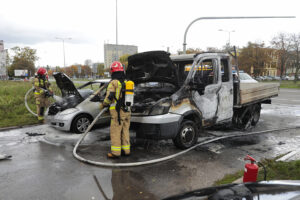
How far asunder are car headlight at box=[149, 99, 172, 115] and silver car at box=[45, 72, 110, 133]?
2.12 metres

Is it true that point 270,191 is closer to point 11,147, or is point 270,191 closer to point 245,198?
point 245,198

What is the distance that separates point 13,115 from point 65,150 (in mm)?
5216

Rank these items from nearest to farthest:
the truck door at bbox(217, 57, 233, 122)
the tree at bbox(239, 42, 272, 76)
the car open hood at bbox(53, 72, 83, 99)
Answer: the truck door at bbox(217, 57, 233, 122), the car open hood at bbox(53, 72, 83, 99), the tree at bbox(239, 42, 272, 76)

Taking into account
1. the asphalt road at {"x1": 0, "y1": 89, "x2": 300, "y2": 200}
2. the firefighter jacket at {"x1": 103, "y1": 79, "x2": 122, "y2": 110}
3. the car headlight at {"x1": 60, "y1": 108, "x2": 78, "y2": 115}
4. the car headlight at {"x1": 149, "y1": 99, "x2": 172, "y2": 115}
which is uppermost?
the firefighter jacket at {"x1": 103, "y1": 79, "x2": 122, "y2": 110}

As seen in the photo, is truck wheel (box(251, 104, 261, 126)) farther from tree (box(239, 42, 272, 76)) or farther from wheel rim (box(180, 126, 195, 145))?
tree (box(239, 42, 272, 76))

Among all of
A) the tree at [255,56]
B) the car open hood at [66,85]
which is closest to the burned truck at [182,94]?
the car open hood at [66,85]

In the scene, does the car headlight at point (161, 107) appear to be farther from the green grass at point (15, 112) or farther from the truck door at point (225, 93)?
the green grass at point (15, 112)

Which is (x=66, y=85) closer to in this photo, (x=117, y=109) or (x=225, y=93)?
(x=117, y=109)

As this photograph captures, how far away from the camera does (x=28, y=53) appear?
49.2 metres

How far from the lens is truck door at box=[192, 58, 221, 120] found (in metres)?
5.27

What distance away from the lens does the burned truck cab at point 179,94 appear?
4.82m

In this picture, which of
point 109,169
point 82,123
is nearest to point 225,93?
point 109,169

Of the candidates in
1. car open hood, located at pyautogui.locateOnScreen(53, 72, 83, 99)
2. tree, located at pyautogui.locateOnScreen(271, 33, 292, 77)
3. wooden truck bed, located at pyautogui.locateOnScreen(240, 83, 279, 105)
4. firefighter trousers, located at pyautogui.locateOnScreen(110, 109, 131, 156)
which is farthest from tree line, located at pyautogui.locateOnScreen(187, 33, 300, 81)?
firefighter trousers, located at pyautogui.locateOnScreen(110, 109, 131, 156)

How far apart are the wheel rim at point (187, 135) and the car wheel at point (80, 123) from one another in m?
3.25
